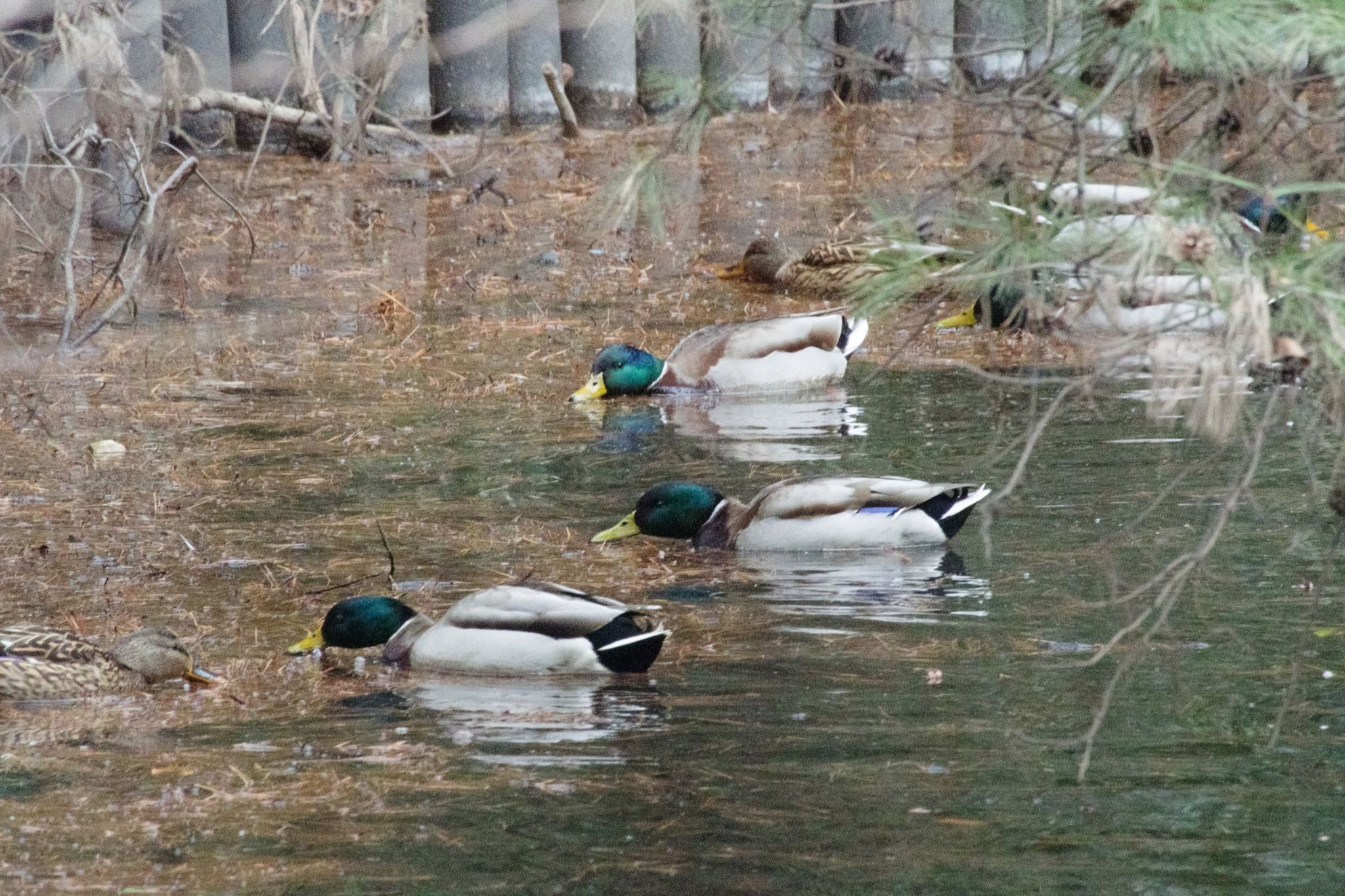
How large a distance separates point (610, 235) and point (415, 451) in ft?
20.2

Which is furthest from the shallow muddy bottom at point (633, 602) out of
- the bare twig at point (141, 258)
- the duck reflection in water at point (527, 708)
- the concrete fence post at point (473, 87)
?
the concrete fence post at point (473, 87)

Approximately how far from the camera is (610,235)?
1586cm

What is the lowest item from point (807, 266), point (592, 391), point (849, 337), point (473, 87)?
point (592, 391)

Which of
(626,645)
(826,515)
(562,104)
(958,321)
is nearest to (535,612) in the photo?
(626,645)

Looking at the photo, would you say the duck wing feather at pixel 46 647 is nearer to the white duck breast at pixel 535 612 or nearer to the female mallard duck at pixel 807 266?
the white duck breast at pixel 535 612

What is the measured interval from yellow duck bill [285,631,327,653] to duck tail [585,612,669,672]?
0.92 m

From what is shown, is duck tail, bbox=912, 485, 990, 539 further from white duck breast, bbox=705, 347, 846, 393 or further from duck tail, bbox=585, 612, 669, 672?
white duck breast, bbox=705, 347, 846, 393

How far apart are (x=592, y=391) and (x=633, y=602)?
3588 millimetres

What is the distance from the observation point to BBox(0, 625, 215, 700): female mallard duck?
673cm

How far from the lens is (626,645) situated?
22.4 ft

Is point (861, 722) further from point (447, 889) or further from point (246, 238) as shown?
point (246, 238)

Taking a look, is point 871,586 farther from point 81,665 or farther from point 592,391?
point 592,391

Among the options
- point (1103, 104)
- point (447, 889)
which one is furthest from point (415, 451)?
point (1103, 104)

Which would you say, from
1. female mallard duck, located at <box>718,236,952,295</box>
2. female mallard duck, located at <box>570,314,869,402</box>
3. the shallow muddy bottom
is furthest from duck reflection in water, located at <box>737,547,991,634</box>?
female mallard duck, located at <box>718,236,952,295</box>
